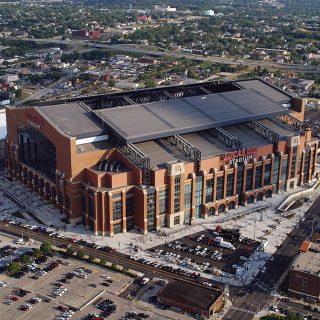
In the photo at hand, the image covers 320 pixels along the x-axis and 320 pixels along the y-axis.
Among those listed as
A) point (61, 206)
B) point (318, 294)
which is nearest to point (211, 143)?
A: point (61, 206)

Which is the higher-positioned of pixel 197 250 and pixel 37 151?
pixel 37 151

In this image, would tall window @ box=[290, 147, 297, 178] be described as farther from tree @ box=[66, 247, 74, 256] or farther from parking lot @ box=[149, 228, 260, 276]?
tree @ box=[66, 247, 74, 256]

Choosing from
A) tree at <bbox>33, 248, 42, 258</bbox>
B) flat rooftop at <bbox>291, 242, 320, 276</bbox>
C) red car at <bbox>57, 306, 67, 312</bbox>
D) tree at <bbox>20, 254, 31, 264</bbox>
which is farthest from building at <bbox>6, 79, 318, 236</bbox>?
flat rooftop at <bbox>291, 242, 320, 276</bbox>

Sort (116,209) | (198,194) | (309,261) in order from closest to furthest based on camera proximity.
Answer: (309,261)
(116,209)
(198,194)

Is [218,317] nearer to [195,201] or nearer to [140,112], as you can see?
[195,201]

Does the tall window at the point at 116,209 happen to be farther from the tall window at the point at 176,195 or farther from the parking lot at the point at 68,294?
the parking lot at the point at 68,294

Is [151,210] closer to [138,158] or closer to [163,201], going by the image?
[163,201]

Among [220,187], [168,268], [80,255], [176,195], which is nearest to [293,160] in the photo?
[220,187]
